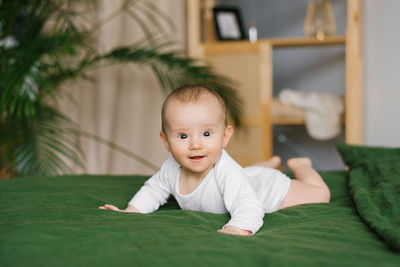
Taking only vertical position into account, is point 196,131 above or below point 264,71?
below

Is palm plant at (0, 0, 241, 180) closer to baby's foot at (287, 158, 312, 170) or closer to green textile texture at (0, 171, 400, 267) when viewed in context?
green textile texture at (0, 171, 400, 267)

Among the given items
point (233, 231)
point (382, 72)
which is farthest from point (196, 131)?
point (382, 72)

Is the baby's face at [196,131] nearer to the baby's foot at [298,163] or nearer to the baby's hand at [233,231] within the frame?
the baby's hand at [233,231]

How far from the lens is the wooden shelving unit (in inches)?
109

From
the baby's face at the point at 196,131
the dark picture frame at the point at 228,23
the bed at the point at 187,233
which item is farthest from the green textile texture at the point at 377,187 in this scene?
the dark picture frame at the point at 228,23

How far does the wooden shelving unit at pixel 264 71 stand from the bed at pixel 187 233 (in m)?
1.56

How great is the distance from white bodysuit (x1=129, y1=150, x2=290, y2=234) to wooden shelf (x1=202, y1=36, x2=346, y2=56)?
68.9 inches

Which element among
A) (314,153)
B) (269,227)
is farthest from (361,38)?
(269,227)

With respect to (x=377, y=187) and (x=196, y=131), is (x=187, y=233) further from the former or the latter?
(x=377, y=187)

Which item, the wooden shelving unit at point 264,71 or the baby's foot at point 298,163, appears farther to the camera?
the wooden shelving unit at point 264,71

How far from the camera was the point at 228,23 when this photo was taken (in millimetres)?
3244

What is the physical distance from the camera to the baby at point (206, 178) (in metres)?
1.07

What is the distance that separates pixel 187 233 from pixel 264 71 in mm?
2276

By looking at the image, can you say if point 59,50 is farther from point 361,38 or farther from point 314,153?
point 314,153
